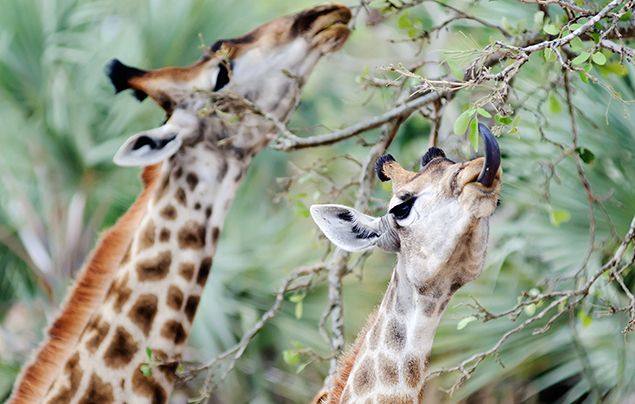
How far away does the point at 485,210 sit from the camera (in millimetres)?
3219

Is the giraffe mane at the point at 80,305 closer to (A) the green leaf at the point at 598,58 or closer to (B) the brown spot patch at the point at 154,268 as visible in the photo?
(B) the brown spot patch at the point at 154,268

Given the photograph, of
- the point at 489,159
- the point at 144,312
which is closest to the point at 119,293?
the point at 144,312

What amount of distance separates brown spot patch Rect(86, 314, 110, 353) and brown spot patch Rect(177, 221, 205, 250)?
426 millimetres

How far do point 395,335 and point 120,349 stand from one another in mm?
Result: 1458

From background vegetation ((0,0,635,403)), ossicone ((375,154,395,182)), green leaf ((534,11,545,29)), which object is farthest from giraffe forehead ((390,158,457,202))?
background vegetation ((0,0,635,403))

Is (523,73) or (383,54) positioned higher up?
(523,73)

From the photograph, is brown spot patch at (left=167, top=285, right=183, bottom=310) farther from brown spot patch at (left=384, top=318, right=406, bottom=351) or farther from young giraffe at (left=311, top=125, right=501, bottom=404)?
brown spot patch at (left=384, top=318, right=406, bottom=351)

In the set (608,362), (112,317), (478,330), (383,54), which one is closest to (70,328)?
(112,317)

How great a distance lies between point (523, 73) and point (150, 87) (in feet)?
6.41

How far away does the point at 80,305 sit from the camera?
471cm

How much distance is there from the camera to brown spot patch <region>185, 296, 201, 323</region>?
15.6ft

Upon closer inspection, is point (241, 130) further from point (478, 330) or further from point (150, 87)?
point (478, 330)

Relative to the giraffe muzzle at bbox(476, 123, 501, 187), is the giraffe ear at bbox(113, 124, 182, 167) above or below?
below

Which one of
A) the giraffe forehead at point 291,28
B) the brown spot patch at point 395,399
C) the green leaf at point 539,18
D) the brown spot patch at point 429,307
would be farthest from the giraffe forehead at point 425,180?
the giraffe forehead at point 291,28
